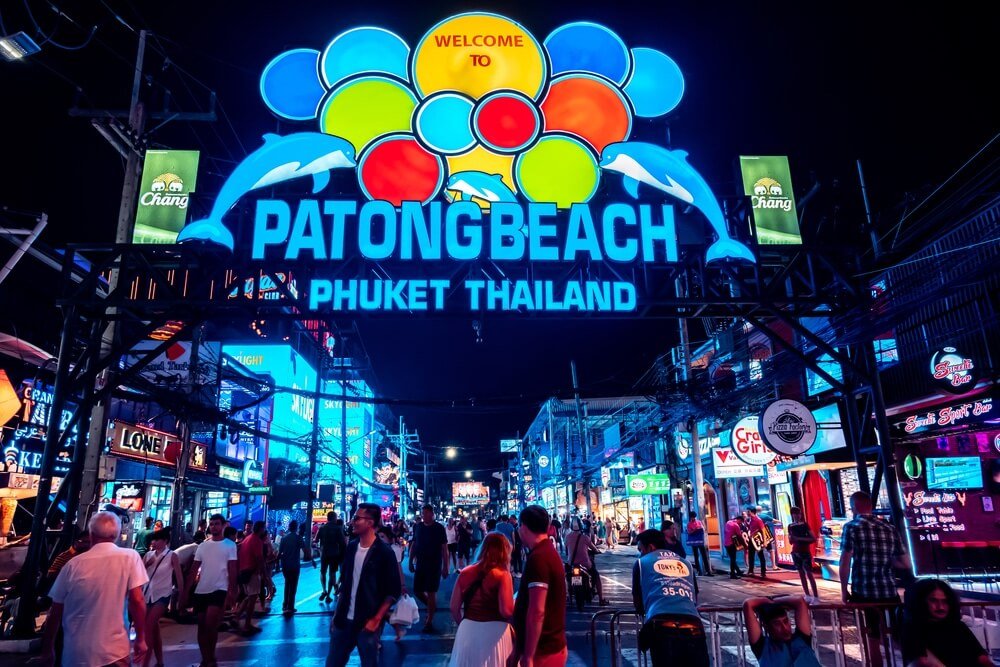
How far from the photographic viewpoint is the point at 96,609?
201 inches

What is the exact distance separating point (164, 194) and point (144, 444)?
36.8 feet

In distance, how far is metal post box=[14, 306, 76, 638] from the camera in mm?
10406

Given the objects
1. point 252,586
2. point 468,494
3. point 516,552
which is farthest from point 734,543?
point 468,494

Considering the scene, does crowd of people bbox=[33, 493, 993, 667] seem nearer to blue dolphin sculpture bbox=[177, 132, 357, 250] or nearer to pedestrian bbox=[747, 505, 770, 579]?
blue dolphin sculpture bbox=[177, 132, 357, 250]

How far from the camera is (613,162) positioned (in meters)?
13.2

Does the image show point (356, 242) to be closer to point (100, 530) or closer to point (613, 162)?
point (613, 162)

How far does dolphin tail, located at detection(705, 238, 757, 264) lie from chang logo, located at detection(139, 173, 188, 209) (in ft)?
34.1

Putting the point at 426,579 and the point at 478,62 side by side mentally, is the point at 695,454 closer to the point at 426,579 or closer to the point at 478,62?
the point at 426,579

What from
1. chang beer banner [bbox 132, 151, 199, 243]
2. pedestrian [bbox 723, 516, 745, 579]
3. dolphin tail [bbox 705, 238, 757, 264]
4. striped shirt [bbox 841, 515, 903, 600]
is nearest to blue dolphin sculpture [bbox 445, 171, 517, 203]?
dolphin tail [bbox 705, 238, 757, 264]

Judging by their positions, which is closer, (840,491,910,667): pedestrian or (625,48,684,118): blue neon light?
(840,491,910,667): pedestrian

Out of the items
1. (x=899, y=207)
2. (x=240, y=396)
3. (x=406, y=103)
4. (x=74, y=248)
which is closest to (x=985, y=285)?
(x=899, y=207)

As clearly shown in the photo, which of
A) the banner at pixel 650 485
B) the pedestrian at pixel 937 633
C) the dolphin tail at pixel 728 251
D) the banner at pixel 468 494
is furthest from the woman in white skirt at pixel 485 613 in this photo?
the banner at pixel 468 494

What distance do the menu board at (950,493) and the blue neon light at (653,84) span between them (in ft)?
33.8

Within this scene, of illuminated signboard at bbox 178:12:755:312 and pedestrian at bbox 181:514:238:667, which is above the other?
illuminated signboard at bbox 178:12:755:312
